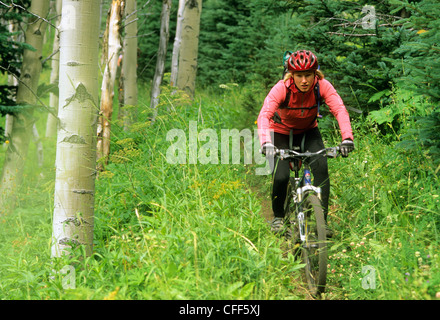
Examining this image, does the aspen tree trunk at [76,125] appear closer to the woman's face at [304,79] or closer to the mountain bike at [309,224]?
the mountain bike at [309,224]

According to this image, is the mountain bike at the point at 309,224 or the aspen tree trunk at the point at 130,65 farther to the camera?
the aspen tree trunk at the point at 130,65

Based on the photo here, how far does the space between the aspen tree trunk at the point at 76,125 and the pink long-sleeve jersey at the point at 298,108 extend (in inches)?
70.0

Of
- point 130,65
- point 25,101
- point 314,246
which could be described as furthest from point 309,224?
point 130,65

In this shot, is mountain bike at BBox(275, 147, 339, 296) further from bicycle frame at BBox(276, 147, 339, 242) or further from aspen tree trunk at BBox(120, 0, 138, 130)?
aspen tree trunk at BBox(120, 0, 138, 130)

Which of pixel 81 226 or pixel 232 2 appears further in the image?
pixel 232 2

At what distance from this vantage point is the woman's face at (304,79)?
4559 mm

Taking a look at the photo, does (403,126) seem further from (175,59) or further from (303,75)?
(175,59)

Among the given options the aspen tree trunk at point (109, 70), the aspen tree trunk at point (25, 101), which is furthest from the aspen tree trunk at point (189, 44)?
the aspen tree trunk at point (25, 101)

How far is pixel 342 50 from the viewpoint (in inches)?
304

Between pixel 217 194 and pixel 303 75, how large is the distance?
177 centimetres

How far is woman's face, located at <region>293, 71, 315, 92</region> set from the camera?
4.56 metres

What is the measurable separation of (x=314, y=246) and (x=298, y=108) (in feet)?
5.25

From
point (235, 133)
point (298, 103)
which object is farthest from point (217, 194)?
point (235, 133)
